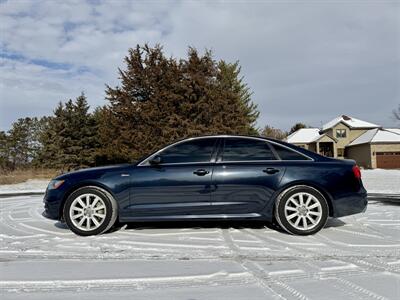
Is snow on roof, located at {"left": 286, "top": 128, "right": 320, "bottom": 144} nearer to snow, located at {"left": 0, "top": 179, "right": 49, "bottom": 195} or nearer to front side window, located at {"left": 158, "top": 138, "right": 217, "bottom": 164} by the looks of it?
snow, located at {"left": 0, "top": 179, "right": 49, "bottom": 195}

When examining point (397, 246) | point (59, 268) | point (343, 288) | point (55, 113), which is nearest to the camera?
point (343, 288)

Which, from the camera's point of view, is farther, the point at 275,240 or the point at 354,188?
the point at 354,188

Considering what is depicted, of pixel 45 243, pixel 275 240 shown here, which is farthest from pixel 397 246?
pixel 45 243

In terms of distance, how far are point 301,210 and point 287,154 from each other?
0.81 metres

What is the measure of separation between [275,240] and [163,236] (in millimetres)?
1484

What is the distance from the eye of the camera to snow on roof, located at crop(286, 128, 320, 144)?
56312 mm

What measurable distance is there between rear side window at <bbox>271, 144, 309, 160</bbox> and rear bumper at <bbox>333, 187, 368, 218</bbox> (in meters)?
0.75

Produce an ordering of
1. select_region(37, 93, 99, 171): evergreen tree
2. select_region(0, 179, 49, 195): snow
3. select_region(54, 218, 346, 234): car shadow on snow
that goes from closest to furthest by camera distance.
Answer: select_region(54, 218, 346, 234): car shadow on snow, select_region(0, 179, 49, 195): snow, select_region(37, 93, 99, 171): evergreen tree

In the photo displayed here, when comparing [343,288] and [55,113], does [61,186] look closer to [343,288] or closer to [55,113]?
[343,288]

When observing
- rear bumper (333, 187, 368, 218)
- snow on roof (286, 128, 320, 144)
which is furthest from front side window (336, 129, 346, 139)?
rear bumper (333, 187, 368, 218)

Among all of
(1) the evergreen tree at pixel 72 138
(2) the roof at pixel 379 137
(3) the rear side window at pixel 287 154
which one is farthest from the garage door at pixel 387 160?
(3) the rear side window at pixel 287 154

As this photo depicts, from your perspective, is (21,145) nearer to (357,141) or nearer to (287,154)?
(357,141)

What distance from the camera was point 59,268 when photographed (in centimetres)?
388

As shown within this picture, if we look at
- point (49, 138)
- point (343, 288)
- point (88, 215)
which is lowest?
point (343, 288)
